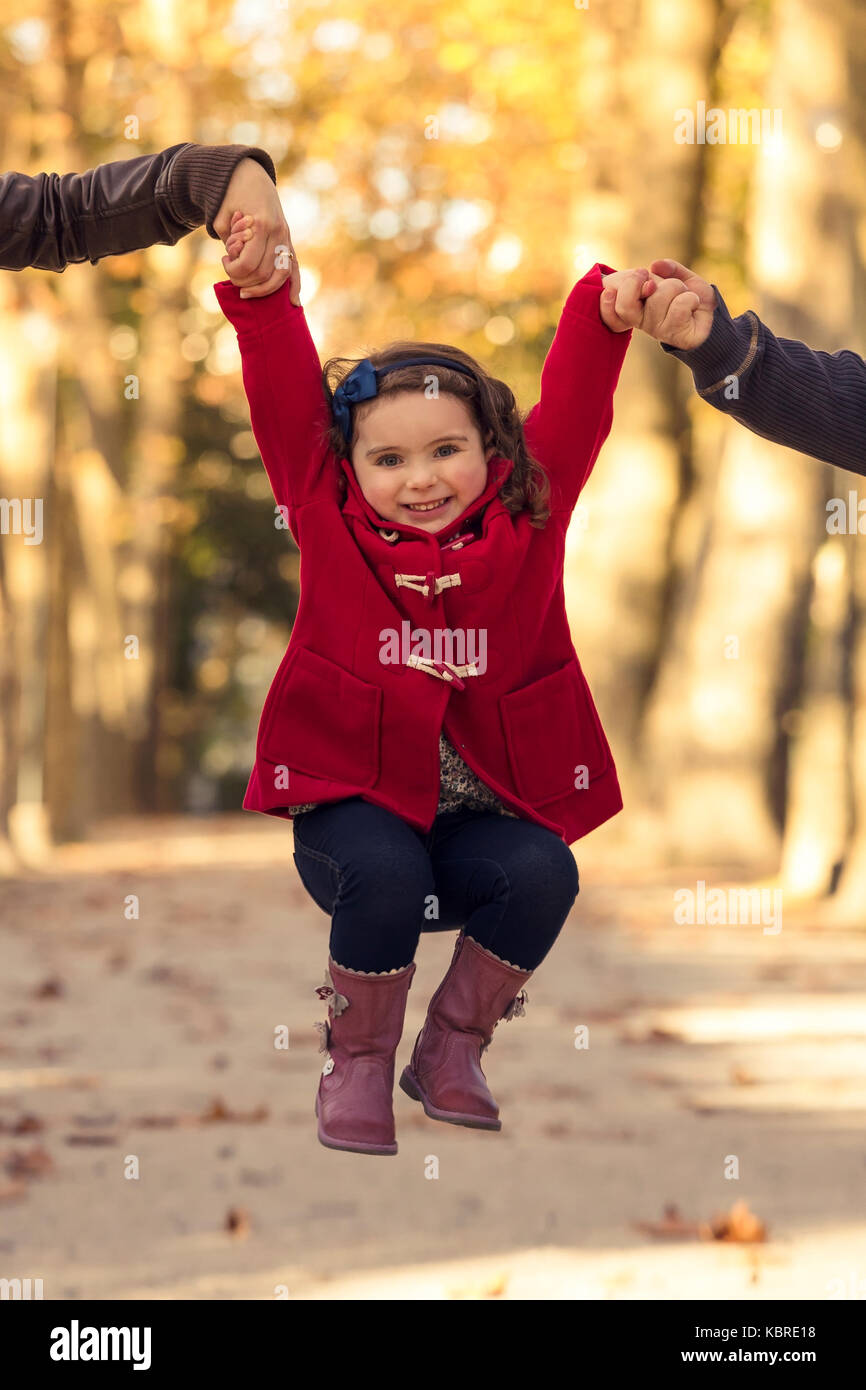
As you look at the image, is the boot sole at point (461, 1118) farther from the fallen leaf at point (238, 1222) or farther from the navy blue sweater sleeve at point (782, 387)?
the fallen leaf at point (238, 1222)

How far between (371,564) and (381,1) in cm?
2080

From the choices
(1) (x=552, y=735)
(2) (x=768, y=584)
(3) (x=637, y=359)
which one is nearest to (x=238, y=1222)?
(1) (x=552, y=735)

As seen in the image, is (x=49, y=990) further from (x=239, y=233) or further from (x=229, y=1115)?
(x=239, y=233)

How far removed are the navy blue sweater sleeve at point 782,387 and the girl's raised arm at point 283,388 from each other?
0.63 meters

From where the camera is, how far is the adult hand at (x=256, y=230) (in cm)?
308

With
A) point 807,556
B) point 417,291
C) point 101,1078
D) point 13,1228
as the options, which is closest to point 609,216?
point 807,556

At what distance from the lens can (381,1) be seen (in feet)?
73.7

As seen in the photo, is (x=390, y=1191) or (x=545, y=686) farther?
(x=390, y=1191)

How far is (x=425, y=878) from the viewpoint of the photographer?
316cm

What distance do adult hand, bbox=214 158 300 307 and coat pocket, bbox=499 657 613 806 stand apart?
81cm

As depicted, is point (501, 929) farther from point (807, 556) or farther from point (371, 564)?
point (807, 556)

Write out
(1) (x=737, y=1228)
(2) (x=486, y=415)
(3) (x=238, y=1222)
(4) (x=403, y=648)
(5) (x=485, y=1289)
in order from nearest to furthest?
1. (4) (x=403, y=648)
2. (2) (x=486, y=415)
3. (5) (x=485, y=1289)
4. (1) (x=737, y=1228)
5. (3) (x=238, y=1222)

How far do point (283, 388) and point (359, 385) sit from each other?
0.15 metres

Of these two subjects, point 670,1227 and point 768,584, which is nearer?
point 670,1227
